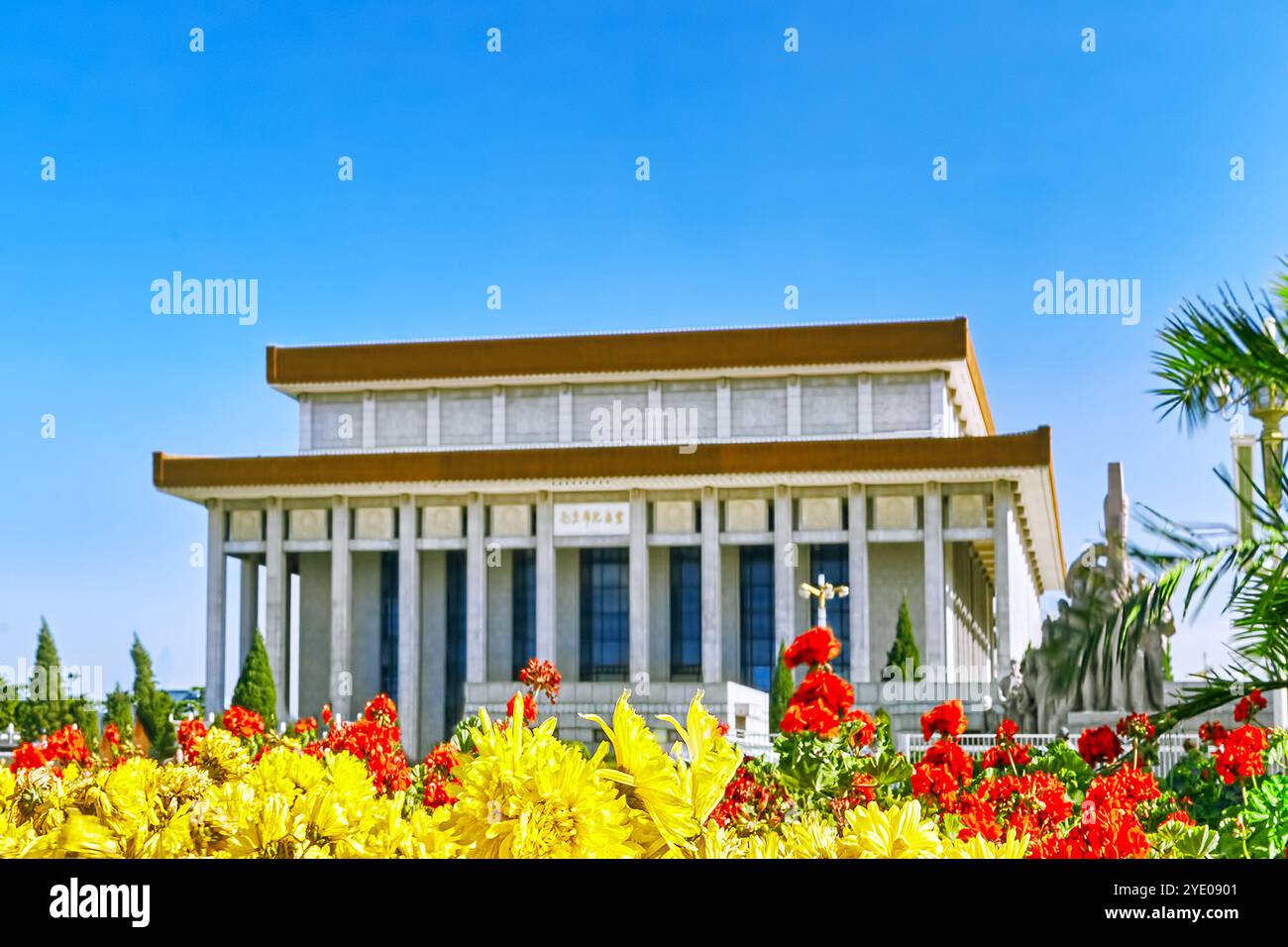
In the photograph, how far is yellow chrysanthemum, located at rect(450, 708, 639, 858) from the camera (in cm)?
160

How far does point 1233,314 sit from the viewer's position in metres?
5.32

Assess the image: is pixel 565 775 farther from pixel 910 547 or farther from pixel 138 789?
pixel 910 547

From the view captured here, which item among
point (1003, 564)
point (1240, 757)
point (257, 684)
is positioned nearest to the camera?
point (1240, 757)

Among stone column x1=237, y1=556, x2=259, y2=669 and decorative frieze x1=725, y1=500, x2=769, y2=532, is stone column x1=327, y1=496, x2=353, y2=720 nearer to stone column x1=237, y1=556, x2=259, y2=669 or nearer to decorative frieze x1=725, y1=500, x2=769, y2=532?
stone column x1=237, y1=556, x2=259, y2=669

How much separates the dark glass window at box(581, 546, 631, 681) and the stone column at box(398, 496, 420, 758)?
4.49 metres

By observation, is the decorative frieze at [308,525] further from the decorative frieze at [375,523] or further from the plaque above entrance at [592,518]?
the plaque above entrance at [592,518]

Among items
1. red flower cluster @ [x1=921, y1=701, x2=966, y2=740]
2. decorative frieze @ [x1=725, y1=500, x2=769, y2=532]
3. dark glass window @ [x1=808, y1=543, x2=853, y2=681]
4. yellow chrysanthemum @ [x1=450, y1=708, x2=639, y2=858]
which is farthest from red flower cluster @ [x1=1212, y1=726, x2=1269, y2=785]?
dark glass window @ [x1=808, y1=543, x2=853, y2=681]

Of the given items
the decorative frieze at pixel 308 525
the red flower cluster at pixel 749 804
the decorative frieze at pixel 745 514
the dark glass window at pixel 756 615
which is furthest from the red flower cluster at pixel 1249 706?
the decorative frieze at pixel 308 525

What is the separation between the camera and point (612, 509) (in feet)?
125

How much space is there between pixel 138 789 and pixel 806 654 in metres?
3.49

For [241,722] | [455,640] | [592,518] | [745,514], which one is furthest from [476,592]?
[241,722]

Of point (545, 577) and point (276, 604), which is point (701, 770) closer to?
point (545, 577)

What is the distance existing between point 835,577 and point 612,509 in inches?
239
